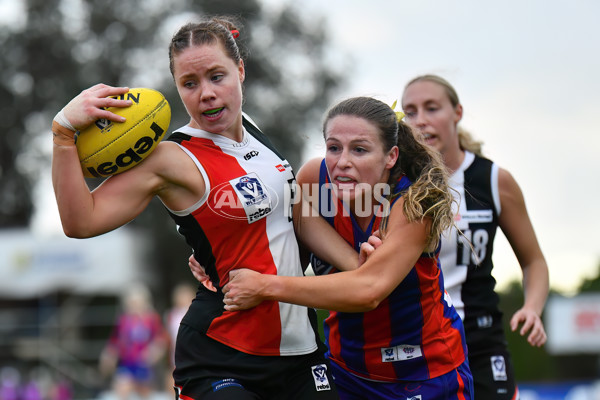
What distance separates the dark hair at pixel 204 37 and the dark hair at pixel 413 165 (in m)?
0.53

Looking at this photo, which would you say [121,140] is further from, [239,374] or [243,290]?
[239,374]

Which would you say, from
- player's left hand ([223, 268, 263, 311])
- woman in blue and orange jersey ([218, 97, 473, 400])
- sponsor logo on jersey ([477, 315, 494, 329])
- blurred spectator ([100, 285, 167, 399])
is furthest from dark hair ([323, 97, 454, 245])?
blurred spectator ([100, 285, 167, 399])

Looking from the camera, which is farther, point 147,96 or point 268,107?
point 268,107

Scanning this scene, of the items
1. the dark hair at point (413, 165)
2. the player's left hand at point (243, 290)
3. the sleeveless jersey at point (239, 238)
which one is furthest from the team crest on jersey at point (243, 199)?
the dark hair at point (413, 165)

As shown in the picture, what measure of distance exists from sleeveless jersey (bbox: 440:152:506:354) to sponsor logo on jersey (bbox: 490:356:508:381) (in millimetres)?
71

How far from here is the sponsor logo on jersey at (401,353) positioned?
11.3 ft

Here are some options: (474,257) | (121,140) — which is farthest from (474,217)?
(121,140)

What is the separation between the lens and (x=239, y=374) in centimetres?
316

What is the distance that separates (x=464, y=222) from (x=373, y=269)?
1.23m

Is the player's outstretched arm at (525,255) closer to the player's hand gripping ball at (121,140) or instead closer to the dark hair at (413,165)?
the dark hair at (413,165)

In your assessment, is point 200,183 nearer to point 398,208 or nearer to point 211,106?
point 211,106

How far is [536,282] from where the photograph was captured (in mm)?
4391

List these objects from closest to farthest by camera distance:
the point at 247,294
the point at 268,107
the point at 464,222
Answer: the point at 247,294 < the point at 464,222 < the point at 268,107

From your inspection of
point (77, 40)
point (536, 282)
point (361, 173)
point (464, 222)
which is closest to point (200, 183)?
point (361, 173)
